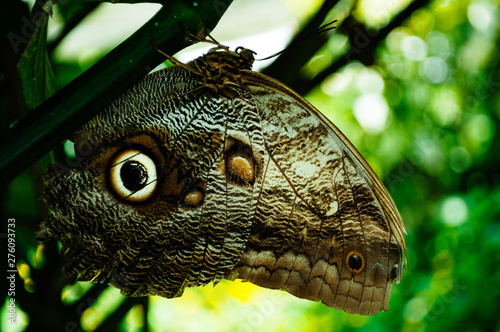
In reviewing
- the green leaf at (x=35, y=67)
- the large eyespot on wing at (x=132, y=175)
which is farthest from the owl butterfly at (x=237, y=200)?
the green leaf at (x=35, y=67)

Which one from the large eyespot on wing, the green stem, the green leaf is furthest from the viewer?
the large eyespot on wing

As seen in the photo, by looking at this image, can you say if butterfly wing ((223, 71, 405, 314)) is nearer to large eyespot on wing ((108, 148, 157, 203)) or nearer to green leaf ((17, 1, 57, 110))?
large eyespot on wing ((108, 148, 157, 203))

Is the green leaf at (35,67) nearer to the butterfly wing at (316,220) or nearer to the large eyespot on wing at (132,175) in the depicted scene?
the large eyespot on wing at (132,175)

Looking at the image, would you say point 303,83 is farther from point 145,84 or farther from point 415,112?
point 415,112

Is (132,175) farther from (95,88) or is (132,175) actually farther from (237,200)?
(95,88)

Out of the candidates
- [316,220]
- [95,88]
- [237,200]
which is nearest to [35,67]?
[95,88]

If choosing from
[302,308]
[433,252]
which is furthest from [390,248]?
[433,252]

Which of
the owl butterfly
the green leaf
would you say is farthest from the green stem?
the owl butterfly
